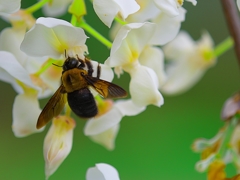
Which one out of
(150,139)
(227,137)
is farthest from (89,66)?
(150,139)

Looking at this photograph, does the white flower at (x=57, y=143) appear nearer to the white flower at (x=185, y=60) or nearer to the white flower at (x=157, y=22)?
the white flower at (x=157, y=22)

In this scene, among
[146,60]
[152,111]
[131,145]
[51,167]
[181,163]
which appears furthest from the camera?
[152,111]

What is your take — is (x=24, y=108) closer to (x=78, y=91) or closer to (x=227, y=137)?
(x=78, y=91)

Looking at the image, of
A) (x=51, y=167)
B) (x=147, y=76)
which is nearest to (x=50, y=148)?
(x=51, y=167)

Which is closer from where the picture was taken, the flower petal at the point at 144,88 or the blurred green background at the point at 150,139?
the flower petal at the point at 144,88

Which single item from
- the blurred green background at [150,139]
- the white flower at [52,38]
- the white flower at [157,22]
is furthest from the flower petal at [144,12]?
the blurred green background at [150,139]

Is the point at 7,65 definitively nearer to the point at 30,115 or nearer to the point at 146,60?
the point at 30,115

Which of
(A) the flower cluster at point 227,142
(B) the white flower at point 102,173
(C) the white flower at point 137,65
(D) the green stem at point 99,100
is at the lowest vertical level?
(A) the flower cluster at point 227,142
